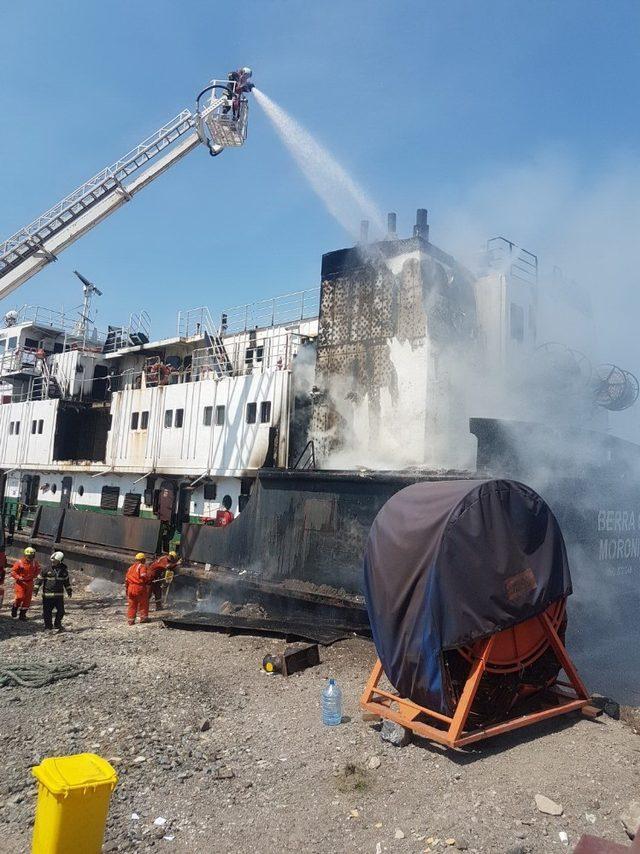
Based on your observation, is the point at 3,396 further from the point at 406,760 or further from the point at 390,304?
the point at 406,760

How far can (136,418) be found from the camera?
63.4 feet

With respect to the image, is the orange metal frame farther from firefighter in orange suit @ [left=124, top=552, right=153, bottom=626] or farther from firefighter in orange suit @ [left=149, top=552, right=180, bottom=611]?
firefighter in orange suit @ [left=149, top=552, right=180, bottom=611]

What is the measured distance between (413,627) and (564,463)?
482 centimetres

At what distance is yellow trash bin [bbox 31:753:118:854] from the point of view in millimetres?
3459

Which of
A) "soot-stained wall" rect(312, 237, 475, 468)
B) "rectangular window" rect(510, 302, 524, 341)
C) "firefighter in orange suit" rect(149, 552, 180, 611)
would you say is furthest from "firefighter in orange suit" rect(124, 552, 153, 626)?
"rectangular window" rect(510, 302, 524, 341)

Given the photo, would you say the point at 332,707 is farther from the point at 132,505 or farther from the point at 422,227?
the point at 132,505

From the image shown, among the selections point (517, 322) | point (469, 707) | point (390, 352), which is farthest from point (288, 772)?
point (517, 322)

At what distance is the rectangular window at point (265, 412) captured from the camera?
15.2 metres

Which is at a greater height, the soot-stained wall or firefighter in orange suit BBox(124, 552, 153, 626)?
the soot-stained wall

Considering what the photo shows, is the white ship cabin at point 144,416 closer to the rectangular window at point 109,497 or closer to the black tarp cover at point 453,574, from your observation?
the rectangular window at point 109,497

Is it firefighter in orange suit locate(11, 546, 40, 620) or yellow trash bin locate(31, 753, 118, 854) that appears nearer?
yellow trash bin locate(31, 753, 118, 854)

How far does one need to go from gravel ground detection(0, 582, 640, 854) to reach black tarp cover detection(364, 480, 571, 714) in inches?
27.6

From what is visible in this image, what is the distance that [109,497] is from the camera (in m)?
19.4

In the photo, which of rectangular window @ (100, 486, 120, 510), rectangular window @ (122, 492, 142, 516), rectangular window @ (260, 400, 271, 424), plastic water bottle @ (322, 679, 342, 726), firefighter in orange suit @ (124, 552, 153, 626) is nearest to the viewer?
plastic water bottle @ (322, 679, 342, 726)
